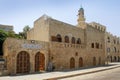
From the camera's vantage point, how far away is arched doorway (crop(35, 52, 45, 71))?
23.8 metres

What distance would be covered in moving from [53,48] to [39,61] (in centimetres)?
276

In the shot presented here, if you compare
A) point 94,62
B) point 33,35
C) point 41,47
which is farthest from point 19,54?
point 94,62

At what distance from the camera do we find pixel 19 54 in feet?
71.4

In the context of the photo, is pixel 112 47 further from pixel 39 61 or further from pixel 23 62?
pixel 23 62

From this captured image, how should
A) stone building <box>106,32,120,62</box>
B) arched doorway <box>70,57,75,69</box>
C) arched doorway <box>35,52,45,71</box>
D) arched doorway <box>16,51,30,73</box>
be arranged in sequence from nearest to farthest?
arched doorway <box>16,51,30,73</box>, arched doorway <box>35,52,45,71</box>, arched doorway <box>70,57,75,69</box>, stone building <box>106,32,120,62</box>

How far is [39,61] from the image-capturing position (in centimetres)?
2431

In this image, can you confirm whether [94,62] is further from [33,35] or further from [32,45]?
[32,45]

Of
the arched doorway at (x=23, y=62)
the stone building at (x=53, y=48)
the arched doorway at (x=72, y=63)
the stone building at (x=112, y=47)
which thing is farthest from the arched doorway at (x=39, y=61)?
the stone building at (x=112, y=47)

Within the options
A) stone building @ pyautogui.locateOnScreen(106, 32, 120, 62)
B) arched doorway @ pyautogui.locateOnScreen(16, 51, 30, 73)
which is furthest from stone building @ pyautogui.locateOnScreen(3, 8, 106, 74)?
stone building @ pyautogui.locateOnScreen(106, 32, 120, 62)

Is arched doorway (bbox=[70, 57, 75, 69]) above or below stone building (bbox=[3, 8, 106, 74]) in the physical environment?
below

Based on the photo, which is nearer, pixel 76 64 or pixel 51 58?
pixel 51 58

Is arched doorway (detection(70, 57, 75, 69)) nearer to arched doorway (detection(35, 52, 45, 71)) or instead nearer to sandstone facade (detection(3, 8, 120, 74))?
sandstone facade (detection(3, 8, 120, 74))

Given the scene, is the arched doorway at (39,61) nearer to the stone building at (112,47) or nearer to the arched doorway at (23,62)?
the arched doorway at (23,62)

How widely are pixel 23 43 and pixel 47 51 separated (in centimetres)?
413
